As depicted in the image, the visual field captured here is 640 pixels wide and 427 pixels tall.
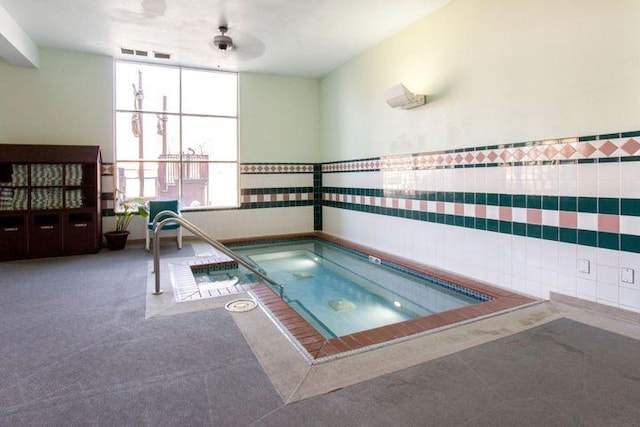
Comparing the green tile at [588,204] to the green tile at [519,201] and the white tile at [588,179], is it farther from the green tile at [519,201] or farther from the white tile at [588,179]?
the green tile at [519,201]

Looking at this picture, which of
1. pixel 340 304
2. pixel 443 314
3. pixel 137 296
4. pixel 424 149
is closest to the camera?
Result: pixel 443 314

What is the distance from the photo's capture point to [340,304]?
3732 mm

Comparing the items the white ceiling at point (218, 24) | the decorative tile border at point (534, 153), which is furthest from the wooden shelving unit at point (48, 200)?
the decorative tile border at point (534, 153)

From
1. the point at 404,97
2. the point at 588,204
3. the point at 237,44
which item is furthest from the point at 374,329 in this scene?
the point at 237,44

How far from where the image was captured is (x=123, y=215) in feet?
19.1

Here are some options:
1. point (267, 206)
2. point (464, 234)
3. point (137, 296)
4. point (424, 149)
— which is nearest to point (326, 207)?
point (267, 206)

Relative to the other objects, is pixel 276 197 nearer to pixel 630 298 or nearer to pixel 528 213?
pixel 528 213

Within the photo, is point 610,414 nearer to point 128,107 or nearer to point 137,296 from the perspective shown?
point 137,296

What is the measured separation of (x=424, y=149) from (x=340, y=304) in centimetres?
220

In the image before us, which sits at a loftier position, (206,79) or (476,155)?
(206,79)

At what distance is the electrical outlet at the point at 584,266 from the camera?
9.55 feet

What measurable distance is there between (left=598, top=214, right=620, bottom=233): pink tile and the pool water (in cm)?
125

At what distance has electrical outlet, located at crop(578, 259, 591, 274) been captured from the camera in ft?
9.55

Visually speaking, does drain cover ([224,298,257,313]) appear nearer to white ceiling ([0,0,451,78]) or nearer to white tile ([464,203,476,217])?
white tile ([464,203,476,217])
